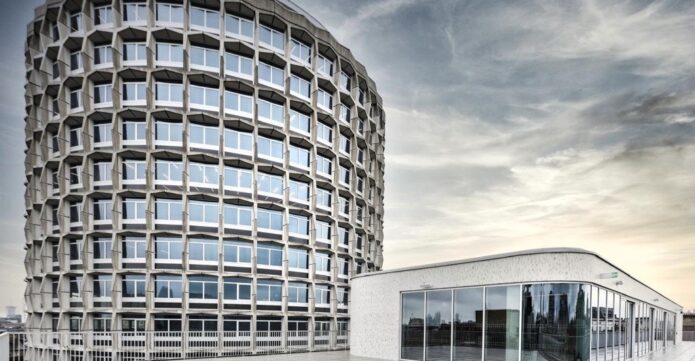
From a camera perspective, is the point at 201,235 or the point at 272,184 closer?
the point at 201,235

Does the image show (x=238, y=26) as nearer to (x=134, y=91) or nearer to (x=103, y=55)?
(x=134, y=91)

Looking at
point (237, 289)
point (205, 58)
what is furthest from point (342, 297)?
point (205, 58)

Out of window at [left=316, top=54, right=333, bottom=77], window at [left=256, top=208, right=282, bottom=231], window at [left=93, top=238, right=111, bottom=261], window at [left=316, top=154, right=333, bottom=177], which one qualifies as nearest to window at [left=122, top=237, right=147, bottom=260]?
window at [left=93, top=238, right=111, bottom=261]

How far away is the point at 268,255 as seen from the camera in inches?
1175

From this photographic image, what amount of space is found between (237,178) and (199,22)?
1124cm

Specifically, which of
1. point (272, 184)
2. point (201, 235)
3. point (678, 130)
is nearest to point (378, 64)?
point (272, 184)

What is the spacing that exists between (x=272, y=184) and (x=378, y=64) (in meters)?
20.4

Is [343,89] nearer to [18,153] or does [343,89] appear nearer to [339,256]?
[339,256]

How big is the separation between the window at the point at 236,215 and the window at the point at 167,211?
299 cm

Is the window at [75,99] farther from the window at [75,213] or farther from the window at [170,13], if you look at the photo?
the window at [170,13]

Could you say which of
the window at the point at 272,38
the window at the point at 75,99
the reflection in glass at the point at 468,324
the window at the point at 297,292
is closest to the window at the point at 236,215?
the window at the point at 297,292

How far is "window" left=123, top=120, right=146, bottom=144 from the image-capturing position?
28062 millimetres

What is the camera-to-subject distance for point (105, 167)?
2833 cm

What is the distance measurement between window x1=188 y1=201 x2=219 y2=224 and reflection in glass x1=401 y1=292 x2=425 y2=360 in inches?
637
